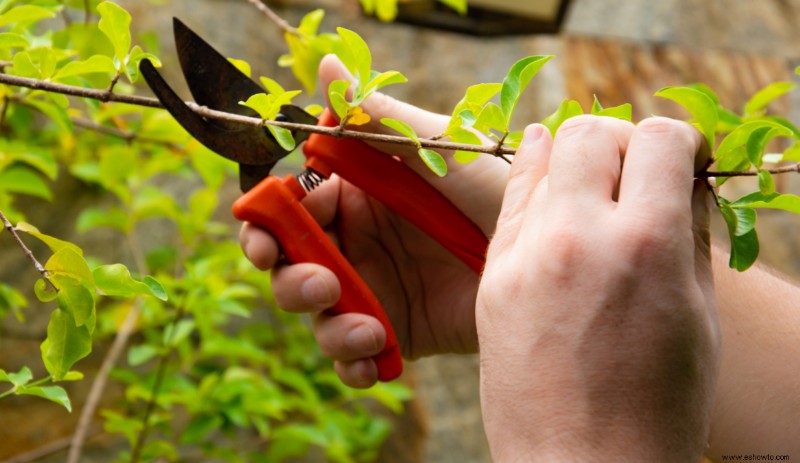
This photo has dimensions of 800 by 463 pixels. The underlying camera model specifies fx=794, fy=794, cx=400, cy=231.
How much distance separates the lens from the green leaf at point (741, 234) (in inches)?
24.3

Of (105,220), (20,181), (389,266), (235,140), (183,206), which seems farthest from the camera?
(183,206)

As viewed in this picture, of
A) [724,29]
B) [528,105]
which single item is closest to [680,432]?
[528,105]

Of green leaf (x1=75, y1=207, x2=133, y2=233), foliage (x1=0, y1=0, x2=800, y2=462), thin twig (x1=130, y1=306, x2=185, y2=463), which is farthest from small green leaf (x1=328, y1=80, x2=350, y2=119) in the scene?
green leaf (x1=75, y1=207, x2=133, y2=233)

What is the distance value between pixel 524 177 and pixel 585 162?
80 millimetres

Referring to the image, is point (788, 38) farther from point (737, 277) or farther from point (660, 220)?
point (660, 220)

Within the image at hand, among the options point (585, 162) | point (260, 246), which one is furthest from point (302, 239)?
point (585, 162)

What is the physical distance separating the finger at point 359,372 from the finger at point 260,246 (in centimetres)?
17

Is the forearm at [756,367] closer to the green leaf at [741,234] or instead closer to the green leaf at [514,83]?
the green leaf at [741,234]

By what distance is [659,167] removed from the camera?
1.91 ft

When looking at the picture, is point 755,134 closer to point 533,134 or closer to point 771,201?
point 771,201

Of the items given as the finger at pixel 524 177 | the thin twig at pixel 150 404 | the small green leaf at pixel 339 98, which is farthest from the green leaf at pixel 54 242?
the thin twig at pixel 150 404

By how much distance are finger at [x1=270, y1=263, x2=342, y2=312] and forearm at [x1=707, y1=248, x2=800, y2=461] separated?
1.48 feet

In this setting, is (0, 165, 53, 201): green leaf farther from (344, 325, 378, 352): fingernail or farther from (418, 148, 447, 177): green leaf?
(418, 148, 447, 177): green leaf

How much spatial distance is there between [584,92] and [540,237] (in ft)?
4.47
